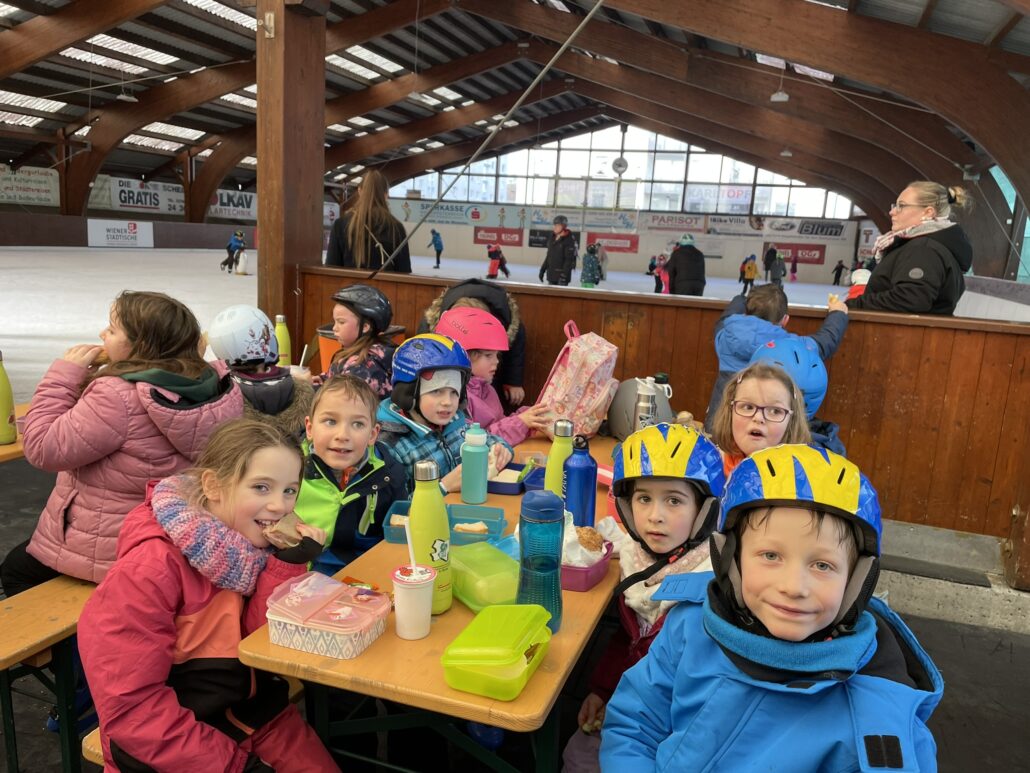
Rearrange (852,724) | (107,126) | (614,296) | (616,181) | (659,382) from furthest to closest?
(616,181) → (107,126) → (614,296) → (659,382) → (852,724)

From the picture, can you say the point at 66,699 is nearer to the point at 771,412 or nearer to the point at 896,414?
the point at 771,412

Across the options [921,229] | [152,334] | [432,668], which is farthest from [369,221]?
[432,668]

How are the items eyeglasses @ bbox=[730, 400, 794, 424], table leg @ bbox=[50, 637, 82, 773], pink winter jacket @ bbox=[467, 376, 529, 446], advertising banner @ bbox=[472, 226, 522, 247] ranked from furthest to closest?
1. advertising banner @ bbox=[472, 226, 522, 247]
2. pink winter jacket @ bbox=[467, 376, 529, 446]
3. eyeglasses @ bbox=[730, 400, 794, 424]
4. table leg @ bbox=[50, 637, 82, 773]

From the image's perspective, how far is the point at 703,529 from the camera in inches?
70.6

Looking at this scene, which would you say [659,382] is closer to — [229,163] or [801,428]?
[801,428]

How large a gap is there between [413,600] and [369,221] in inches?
146

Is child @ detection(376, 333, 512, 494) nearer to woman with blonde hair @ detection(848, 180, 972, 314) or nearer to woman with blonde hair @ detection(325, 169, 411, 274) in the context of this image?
woman with blonde hair @ detection(325, 169, 411, 274)

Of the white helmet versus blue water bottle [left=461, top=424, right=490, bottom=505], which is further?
the white helmet

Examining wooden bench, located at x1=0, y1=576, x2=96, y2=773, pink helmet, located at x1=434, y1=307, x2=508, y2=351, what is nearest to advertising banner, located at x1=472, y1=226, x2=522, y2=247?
pink helmet, located at x1=434, y1=307, x2=508, y2=351

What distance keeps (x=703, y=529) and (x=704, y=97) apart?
46.8ft

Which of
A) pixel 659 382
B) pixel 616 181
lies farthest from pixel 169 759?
pixel 616 181

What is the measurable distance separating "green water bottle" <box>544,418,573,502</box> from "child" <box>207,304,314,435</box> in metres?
1.11

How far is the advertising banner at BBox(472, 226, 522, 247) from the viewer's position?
2775 centimetres

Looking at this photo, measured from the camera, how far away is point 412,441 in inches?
97.0
